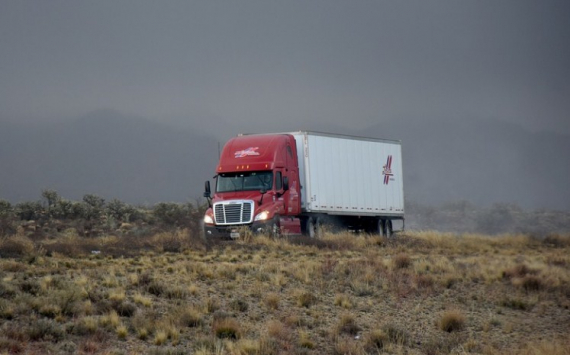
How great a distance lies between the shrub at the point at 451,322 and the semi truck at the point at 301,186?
16041 millimetres

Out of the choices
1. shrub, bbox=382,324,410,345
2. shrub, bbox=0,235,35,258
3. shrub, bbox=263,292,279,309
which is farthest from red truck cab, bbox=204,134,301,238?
shrub, bbox=382,324,410,345

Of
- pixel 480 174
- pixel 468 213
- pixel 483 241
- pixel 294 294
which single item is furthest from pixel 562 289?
pixel 480 174

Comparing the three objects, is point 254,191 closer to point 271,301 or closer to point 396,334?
point 271,301

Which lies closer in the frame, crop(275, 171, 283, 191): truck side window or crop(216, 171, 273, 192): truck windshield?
crop(216, 171, 273, 192): truck windshield

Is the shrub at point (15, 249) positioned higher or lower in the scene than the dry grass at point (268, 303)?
higher

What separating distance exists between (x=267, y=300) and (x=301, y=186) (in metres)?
18.6

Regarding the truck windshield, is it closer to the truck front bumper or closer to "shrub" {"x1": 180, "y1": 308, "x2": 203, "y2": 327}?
the truck front bumper

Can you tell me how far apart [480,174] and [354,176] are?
14630cm

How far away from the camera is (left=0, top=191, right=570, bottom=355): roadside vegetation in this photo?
15398mm

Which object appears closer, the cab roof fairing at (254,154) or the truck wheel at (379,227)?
the cab roof fairing at (254,154)

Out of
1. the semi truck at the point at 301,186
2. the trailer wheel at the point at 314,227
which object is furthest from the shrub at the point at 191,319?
the trailer wheel at the point at 314,227

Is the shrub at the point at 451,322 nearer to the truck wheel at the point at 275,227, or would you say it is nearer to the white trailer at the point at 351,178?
the truck wheel at the point at 275,227

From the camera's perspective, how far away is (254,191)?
34.6 m

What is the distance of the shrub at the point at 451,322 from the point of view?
17781mm
